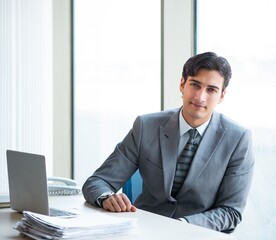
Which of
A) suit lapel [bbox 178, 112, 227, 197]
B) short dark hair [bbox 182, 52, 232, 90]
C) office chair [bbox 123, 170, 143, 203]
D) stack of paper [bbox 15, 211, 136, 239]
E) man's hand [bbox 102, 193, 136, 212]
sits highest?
short dark hair [bbox 182, 52, 232, 90]

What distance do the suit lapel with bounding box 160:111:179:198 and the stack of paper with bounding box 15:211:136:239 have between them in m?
0.73

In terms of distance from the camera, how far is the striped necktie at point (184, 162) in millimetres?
2996

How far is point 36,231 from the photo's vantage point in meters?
2.17

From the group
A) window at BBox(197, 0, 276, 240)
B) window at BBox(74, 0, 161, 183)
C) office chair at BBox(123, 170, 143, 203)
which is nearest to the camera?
office chair at BBox(123, 170, 143, 203)

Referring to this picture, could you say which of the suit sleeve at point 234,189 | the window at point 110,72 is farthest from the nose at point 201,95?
the window at point 110,72

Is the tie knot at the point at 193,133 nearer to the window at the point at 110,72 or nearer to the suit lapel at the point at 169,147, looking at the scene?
the suit lapel at the point at 169,147

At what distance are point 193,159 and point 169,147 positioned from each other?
156 millimetres

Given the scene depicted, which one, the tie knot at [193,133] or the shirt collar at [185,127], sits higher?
the shirt collar at [185,127]

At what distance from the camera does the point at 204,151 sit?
9.74 ft

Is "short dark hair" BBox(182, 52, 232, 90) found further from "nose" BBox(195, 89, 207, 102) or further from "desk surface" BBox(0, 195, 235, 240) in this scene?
"desk surface" BBox(0, 195, 235, 240)

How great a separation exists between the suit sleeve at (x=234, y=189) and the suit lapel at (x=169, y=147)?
0.25m

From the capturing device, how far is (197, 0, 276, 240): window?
12.0 feet

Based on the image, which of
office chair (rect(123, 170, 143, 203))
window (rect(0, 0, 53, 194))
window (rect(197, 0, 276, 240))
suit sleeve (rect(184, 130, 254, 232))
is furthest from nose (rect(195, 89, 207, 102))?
window (rect(0, 0, 53, 194))

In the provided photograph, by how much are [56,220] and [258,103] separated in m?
1.91
